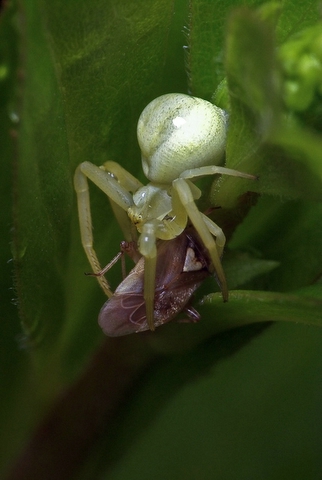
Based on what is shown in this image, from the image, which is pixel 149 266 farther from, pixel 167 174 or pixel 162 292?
pixel 167 174

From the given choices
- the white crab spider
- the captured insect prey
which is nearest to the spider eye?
the white crab spider

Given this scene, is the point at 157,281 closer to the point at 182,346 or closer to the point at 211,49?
the point at 182,346

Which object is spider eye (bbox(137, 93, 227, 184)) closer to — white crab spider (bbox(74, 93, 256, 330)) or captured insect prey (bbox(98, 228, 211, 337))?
white crab spider (bbox(74, 93, 256, 330))

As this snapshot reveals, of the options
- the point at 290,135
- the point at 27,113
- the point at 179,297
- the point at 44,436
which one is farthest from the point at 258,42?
the point at 44,436

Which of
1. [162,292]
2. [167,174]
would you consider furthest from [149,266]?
[167,174]

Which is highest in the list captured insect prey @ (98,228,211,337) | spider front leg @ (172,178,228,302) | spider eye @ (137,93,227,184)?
spider eye @ (137,93,227,184)
